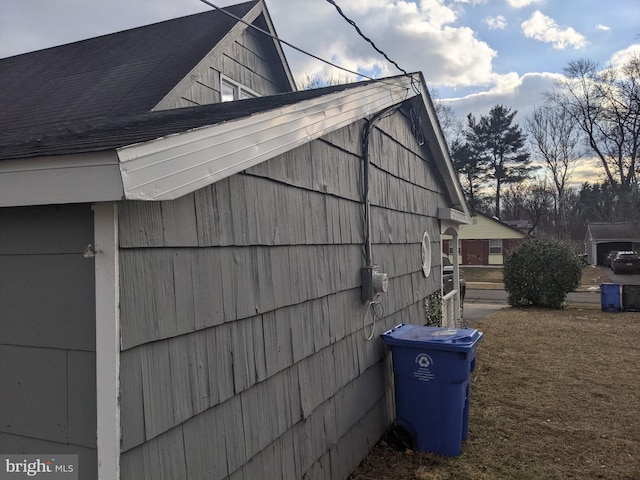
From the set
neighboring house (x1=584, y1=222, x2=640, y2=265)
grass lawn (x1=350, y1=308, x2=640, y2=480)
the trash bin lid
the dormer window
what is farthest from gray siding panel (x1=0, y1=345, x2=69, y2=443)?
neighboring house (x1=584, y1=222, x2=640, y2=265)

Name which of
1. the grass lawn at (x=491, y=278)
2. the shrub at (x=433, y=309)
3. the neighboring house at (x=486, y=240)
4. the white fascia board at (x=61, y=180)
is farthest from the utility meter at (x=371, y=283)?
the neighboring house at (x=486, y=240)

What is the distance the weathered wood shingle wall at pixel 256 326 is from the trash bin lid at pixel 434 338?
230 mm

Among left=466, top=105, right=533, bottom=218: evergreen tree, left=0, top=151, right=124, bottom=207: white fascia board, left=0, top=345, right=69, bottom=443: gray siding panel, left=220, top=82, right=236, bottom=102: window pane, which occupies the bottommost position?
left=0, top=345, right=69, bottom=443: gray siding panel

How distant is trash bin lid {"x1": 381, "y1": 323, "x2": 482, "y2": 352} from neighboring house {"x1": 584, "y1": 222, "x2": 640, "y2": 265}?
41.3 m

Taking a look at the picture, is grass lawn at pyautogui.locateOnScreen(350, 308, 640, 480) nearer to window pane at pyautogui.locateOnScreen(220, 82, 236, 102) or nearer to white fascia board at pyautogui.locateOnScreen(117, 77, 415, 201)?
white fascia board at pyautogui.locateOnScreen(117, 77, 415, 201)

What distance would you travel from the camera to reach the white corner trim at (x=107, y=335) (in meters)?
1.70

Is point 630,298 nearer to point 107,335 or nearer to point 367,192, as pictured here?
point 367,192

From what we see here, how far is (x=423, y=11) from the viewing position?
605 cm

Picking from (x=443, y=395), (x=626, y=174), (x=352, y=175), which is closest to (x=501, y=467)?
(x=443, y=395)

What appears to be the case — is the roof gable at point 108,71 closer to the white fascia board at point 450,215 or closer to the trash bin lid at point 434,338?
the trash bin lid at point 434,338

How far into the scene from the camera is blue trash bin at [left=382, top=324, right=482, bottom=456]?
400 cm

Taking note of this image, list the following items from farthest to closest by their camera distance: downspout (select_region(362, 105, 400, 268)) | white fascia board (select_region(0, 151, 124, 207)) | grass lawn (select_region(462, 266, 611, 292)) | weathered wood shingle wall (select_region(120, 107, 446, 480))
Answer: grass lawn (select_region(462, 266, 611, 292))
downspout (select_region(362, 105, 400, 268))
weathered wood shingle wall (select_region(120, 107, 446, 480))
white fascia board (select_region(0, 151, 124, 207))

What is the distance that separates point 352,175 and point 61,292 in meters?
2.61

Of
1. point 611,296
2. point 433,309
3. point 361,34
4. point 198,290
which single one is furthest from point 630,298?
point 198,290
